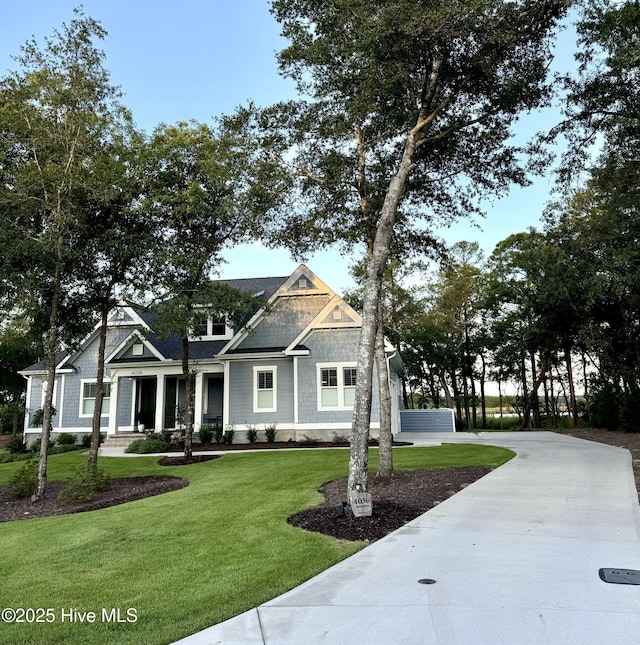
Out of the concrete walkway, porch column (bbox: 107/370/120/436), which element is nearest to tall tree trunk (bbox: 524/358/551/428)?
porch column (bbox: 107/370/120/436)

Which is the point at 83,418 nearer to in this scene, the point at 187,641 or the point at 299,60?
the point at 299,60

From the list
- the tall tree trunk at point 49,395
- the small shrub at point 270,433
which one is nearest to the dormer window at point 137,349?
the small shrub at point 270,433

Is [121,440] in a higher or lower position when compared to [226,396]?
lower

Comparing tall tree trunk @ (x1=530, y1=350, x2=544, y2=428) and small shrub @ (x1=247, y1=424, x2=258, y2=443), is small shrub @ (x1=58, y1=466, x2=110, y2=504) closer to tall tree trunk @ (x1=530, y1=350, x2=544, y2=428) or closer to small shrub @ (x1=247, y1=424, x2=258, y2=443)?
small shrub @ (x1=247, y1=424, x2=258, y2=443)

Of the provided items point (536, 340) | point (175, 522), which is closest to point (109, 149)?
point (175, 522)

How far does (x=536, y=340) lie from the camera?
89.7ft

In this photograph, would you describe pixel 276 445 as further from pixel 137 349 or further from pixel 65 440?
pixel 65 440

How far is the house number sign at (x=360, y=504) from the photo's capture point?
6258 mm

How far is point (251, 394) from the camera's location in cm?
1867

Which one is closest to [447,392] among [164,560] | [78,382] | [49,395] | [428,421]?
[428,421]

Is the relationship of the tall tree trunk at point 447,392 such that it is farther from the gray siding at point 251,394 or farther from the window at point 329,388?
the gray siding at point 251,394

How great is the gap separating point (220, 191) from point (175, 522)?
9.82 meters

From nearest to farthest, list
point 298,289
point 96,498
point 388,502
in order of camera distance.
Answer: point 388,502 → point 96,498 → point 298,289

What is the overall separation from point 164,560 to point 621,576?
13.7 feet
